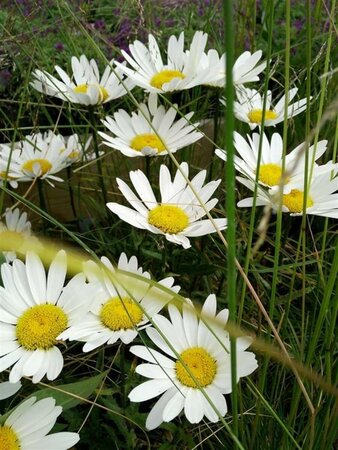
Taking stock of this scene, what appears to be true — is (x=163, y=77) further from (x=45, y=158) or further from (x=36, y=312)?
(x=36, y=312)

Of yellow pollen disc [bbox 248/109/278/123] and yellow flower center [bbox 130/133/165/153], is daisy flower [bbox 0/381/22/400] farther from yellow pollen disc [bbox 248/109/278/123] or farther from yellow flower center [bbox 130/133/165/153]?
yellow pollen disc [bbox 248/109/278/123]

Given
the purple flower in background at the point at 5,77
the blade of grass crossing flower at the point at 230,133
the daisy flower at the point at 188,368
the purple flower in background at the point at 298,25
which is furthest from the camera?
the purple flower in background at the point at 298,25

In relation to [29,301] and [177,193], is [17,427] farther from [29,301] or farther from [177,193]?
[177,193]

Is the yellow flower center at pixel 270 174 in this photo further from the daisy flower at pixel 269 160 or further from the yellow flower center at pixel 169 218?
the yellow flower center at pixel 169 218

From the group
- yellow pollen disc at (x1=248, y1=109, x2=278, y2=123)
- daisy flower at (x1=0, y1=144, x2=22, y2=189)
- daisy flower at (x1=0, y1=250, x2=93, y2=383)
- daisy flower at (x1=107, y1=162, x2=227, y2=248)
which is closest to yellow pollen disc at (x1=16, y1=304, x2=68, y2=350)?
daisy flower at (x1=0, y1=250, x2=93, y2=383)

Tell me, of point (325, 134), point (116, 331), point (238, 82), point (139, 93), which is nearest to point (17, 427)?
point (116, 331)

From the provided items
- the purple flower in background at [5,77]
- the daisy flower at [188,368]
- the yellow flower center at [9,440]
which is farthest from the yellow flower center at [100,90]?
the yellow flower center at [9,440]
